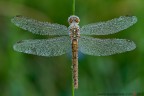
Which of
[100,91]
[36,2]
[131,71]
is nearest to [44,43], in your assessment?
[100,91]

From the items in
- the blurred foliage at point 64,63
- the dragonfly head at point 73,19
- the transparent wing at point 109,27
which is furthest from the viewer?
the blurred foliage at point 64,63

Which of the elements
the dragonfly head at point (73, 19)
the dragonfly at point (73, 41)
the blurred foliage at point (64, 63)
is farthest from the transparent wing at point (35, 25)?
the blurred foliage at point (64, 63)

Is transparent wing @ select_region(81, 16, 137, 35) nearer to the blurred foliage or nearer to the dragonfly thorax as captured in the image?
the dragonfly thorax

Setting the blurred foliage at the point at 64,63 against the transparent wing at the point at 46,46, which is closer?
the transparent wing at the point at 46,46

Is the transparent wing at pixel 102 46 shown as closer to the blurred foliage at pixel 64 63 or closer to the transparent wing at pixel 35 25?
the transparent wing at pixel 35 25

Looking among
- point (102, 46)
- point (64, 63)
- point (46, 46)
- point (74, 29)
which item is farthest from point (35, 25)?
point (64, 63)

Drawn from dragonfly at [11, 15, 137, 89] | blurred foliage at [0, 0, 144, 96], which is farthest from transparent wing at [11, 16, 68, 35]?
blurred foliage at [0, 0, 144, 96]

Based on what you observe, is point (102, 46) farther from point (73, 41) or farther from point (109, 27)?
point (73, 41)
